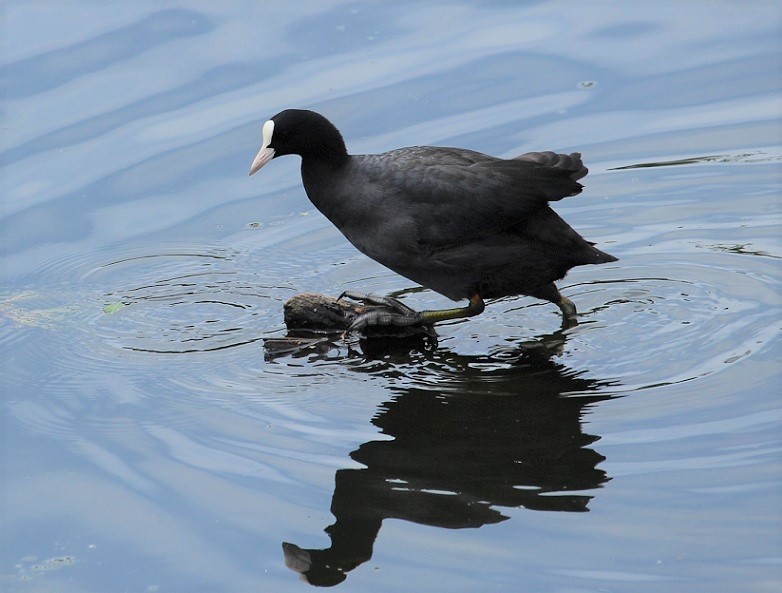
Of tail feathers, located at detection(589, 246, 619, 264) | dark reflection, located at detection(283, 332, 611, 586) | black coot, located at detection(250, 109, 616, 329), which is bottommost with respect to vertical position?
dark reflection, located at detection(283, 332, 611, 586)

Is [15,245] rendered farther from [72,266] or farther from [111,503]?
[111,503]

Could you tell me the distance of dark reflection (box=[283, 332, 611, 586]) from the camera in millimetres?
5023

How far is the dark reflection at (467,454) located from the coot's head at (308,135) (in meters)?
1.18

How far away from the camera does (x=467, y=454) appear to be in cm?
550

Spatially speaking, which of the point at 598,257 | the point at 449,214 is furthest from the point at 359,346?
the point at 598,257

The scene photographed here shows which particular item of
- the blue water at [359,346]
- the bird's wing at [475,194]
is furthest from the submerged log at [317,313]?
the bird's wing at [475,194]

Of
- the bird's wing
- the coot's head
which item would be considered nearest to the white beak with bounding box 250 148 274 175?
the coot's head

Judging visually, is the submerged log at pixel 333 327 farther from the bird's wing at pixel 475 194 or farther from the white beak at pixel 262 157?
the white beak at pixel 262 157

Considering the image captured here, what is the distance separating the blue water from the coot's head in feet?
2.60

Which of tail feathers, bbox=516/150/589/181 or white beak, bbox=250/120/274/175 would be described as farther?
white beak, bbox=250/120/274/175

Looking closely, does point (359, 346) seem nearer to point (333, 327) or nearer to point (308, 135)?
point (333, 327)

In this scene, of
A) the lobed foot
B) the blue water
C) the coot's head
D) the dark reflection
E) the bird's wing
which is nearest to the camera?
the blue water

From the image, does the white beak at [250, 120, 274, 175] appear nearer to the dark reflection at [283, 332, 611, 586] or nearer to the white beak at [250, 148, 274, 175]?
the white beak at [250, 148, 274, 175]

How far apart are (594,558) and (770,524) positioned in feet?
2.21
